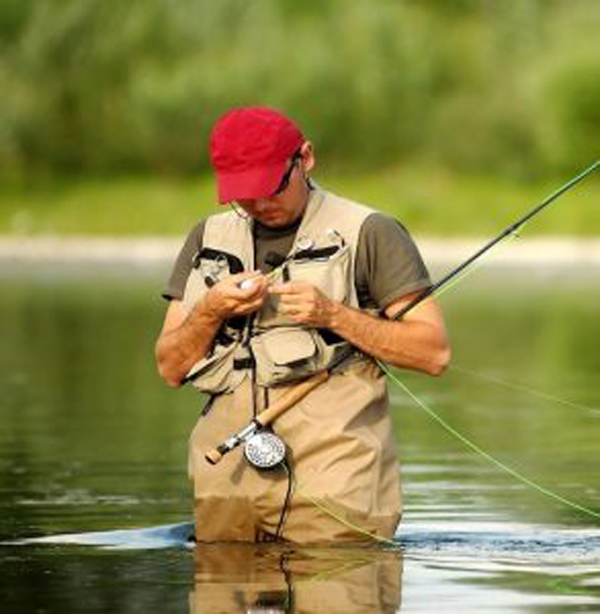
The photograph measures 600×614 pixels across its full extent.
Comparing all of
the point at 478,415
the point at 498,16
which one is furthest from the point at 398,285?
the point at 498,16

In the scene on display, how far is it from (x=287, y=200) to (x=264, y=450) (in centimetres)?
66

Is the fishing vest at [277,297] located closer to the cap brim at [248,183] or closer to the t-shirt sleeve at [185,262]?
the t-shirt sleeve at [185,262]

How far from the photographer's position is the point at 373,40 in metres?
56.7

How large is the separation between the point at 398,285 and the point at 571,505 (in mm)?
2816

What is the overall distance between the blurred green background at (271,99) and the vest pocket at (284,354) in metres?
43.7

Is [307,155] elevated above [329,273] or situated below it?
above

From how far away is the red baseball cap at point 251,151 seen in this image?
7.90 metres

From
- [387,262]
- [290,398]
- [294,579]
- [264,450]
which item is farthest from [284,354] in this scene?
[294,579]

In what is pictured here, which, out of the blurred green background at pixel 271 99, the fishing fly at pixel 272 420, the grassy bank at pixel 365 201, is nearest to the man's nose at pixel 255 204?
the fishing fly at pixel 272 420

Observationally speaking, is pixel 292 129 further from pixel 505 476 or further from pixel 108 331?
pixel 108 331

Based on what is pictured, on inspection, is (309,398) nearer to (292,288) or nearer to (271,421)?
(271,421)

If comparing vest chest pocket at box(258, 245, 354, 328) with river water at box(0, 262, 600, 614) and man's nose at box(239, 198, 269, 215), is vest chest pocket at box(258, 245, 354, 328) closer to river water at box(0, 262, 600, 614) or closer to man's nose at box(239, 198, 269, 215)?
man's nose at box(239, 198, 269, 215)

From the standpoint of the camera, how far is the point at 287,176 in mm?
7992

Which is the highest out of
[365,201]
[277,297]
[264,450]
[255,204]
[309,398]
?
[255,204]
